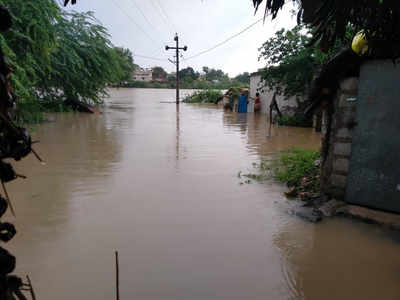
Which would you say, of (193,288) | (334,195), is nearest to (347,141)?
(334,195)

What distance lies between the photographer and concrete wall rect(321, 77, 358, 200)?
193 inches

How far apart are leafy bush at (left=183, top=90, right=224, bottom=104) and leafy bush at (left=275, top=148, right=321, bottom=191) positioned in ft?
85.3

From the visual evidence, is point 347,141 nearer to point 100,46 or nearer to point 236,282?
point 236,282

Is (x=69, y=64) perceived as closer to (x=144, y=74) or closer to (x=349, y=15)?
(x=349, y=15)

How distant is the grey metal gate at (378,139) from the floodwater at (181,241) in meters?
0.54

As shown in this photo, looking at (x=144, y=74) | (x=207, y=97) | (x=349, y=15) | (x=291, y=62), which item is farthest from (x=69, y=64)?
(x=144, y=74)

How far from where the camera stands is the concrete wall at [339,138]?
490 centimetres

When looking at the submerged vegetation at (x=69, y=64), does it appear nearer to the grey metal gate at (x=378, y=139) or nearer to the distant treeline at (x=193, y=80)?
the grey metal gate at (x=378, y=139)

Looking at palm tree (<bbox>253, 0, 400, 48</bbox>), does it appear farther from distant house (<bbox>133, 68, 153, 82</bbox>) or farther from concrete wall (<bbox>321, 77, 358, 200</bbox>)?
distant house (<bbox>133, 68, 153, 82</bbox>)

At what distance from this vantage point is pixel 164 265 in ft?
11.9

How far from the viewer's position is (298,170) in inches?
280

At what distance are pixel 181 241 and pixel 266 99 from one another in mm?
18877

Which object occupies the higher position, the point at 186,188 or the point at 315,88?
the point at 315,88

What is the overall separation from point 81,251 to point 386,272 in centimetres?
345
